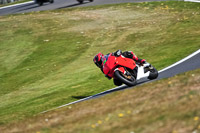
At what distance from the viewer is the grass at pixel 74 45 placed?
16.3 metres

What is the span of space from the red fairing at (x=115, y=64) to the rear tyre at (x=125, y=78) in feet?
0.53

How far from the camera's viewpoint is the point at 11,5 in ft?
141

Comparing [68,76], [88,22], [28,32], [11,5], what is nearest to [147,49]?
[68,76]

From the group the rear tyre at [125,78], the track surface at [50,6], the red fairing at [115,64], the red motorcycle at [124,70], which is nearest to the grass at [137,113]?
the rear tyre at [125,78]

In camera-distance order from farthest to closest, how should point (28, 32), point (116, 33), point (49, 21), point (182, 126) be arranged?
point (49, 21) < point (28, 32) < point (116, 33) < point (182, 126)

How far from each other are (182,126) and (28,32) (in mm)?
21352

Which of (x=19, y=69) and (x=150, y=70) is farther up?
(x=150, y=70)

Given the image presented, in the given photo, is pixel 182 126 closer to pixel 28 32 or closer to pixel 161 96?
pixel 161 96

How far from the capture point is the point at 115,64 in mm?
13062

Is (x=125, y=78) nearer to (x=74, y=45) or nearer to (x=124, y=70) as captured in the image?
(x=124, y=70)

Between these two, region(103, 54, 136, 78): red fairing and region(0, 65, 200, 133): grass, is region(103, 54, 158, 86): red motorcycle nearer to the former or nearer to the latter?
region(103, 54, 136, 78): red fairing

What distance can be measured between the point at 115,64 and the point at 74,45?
1094 centimetres

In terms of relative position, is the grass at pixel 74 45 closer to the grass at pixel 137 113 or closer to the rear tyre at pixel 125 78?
the rear tyre at pixel 125 78

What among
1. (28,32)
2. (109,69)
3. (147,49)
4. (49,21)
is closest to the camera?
(109,69)
